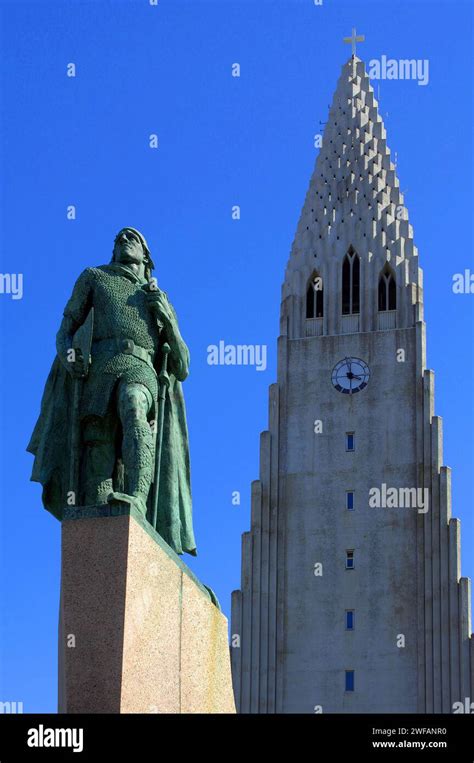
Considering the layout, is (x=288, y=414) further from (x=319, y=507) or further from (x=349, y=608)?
(x=349, y=608)

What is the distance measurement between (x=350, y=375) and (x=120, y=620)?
6060 centimetres

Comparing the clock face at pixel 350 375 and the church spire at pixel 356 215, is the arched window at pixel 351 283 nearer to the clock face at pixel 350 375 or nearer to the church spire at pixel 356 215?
the church spire at pixel 356 215

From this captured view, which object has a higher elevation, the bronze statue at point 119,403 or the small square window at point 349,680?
the small square window at point 349,680

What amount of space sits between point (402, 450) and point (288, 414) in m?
5.37

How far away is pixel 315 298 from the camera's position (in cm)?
7888

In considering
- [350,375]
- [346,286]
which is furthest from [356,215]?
[350,375]

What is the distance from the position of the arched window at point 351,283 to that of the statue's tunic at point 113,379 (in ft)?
197

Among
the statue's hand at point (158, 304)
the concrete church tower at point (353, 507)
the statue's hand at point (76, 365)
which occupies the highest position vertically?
the concrete church tower at point (353, 507)

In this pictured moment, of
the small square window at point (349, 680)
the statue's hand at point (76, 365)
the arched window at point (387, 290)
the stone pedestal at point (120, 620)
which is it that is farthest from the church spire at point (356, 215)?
the stone pedestal at point (120, 620)

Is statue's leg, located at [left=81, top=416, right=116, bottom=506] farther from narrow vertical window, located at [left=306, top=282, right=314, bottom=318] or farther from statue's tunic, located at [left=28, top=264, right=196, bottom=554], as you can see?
narrow vertical window, located at [left=306, top=282, right=314, bottom=318]

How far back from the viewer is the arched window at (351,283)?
256 feet

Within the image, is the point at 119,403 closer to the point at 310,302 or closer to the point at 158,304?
the point at 158,304

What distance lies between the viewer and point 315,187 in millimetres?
81688

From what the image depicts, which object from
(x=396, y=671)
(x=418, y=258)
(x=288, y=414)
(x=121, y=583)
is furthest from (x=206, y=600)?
(x=418, y=258)
